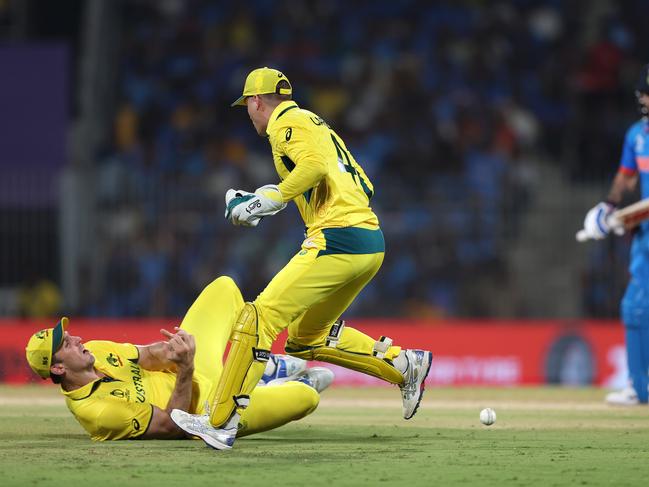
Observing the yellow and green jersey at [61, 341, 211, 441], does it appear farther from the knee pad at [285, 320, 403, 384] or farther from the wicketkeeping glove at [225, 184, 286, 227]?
the wicketkeeping glove at [225, 184, 286, 227]

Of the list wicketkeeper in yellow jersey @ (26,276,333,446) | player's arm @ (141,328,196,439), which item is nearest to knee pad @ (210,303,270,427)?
wicketkeeper in yellow jersey @ (26,276,333,446)

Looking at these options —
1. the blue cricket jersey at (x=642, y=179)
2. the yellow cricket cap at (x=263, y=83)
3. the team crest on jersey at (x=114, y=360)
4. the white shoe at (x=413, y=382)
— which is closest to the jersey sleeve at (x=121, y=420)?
the team crest on jersey at (x=114, y=360)

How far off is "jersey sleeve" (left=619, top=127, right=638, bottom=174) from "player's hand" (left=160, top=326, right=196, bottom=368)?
14.7 ft

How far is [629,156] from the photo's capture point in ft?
33.7

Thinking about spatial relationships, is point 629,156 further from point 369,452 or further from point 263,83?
point 369,452

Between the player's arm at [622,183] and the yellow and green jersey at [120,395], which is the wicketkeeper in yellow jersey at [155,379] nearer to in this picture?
the yellow and green jersey at [120,395]

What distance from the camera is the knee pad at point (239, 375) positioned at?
708 centimetres

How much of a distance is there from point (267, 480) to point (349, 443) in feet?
5.61

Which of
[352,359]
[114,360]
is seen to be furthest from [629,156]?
[114,360]

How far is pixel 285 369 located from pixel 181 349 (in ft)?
4.16

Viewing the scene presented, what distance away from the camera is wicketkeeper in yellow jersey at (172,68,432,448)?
7.10 meters

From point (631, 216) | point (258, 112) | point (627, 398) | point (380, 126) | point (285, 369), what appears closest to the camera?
point (258, 112)

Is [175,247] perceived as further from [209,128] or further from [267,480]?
[267,480]

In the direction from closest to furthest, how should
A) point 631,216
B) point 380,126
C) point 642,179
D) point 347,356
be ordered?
point 347,356, point 631,216, point 642,179, point 380,126
